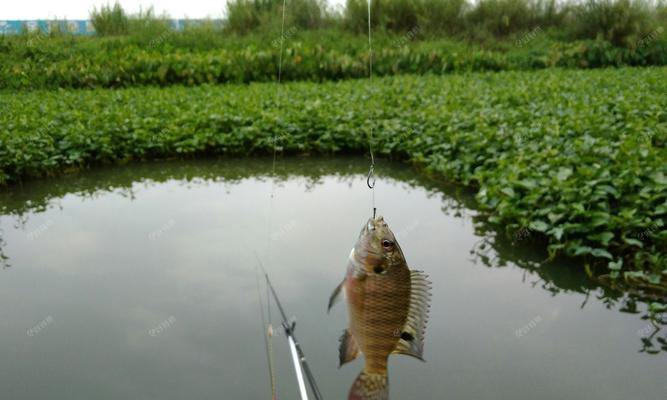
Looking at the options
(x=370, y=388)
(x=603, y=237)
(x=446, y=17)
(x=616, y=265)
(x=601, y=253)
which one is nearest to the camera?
(x=370, y=388)

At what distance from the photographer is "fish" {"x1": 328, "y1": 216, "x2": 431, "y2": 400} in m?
1.34

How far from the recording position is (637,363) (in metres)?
2.98

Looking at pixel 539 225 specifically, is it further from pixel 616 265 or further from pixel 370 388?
pixel 370 388

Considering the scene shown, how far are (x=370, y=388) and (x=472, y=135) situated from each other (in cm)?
521

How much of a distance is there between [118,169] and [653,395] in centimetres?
570

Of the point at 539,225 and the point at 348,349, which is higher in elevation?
the point at 348,349

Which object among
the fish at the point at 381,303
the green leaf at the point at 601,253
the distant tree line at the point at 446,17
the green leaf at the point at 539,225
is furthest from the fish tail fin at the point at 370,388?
the distant tree line at the point at 446,17

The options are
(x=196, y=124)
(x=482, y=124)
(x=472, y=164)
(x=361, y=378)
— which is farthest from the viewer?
(x=196, y=124)

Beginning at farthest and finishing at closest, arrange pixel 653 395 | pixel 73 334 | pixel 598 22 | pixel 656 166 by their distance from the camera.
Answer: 1. pixel 598 22
2. pixel 656 166
3. pixel 73 334
4. pixel 653 395

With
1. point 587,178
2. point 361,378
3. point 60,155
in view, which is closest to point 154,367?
point 361,378

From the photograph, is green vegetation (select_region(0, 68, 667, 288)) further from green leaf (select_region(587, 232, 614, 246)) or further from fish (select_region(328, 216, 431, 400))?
fish (select_region(328, 216, 431, 400))

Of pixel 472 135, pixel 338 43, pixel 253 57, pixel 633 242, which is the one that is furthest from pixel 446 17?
pixel 633 242

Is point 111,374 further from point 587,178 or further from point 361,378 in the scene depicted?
point 587,178

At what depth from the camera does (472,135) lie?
6.28 metres
